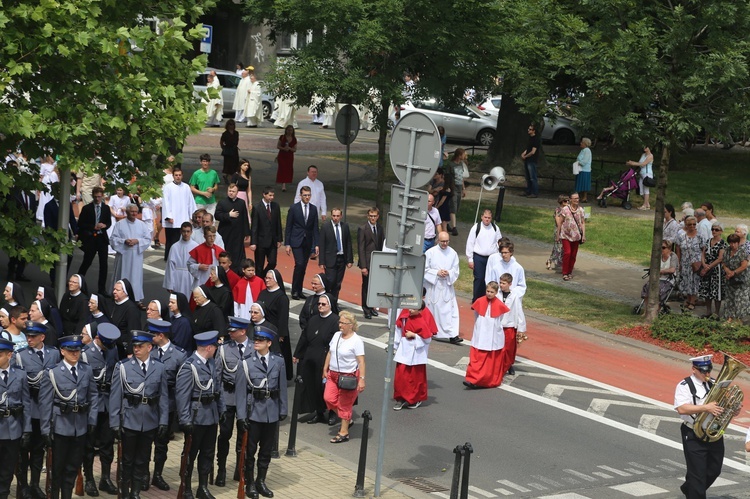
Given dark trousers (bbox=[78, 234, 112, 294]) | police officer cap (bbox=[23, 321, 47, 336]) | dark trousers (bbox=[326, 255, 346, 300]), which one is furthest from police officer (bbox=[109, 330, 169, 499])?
dark trousers (bbox=[78, 234, 112, 294])

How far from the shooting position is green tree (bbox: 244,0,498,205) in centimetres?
2303

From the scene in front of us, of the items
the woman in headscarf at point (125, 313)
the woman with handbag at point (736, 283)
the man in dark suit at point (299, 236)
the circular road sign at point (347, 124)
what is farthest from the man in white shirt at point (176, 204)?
the woman with handbag at point (736, 283)

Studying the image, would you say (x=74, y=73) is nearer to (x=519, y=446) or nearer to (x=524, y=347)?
(x=519, y=446)

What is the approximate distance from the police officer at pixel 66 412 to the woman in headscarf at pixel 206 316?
11.0 feet

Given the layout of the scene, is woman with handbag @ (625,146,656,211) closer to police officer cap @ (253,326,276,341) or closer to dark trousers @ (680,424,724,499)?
dark trousers @ (680,424,724,499)

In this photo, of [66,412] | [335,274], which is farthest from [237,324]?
[335,274]

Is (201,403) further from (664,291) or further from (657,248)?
(664,291)

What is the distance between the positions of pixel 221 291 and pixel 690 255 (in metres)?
9.64

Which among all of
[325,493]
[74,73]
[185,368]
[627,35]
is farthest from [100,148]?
[627,35]

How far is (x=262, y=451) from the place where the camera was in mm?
12148

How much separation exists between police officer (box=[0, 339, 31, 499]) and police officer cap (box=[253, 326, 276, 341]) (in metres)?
2.41

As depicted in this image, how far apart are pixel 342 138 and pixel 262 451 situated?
11.8 meters

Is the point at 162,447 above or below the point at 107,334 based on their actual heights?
below

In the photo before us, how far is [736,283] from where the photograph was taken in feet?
66.2
